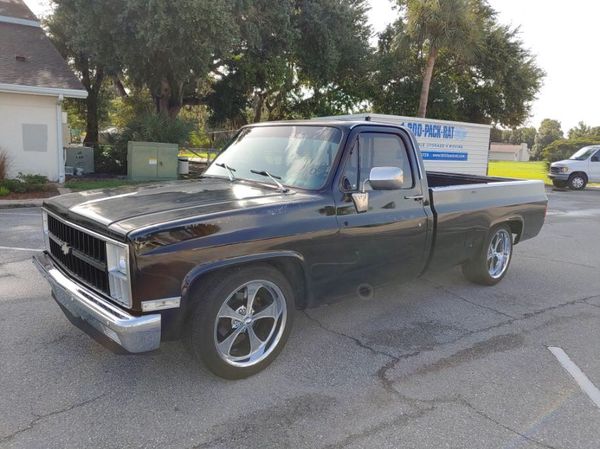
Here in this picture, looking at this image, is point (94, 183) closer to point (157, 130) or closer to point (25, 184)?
point (25, 184)

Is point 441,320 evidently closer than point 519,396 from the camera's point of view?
No

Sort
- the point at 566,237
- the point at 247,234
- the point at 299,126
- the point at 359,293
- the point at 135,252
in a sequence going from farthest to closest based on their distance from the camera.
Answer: the point at 566,237, the point at 299,126, the point at 359,293, the point at 247,234, the point at 135,252

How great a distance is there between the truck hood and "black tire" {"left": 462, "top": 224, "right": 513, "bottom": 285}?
284cm

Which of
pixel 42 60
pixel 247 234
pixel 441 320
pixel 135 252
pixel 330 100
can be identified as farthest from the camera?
Result: pixel 330 100

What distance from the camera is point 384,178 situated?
12.4 feet

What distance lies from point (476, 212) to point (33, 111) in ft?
45.9

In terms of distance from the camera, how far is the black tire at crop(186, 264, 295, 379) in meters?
3.06

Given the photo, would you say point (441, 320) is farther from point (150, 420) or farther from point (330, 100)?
point (330, 100)

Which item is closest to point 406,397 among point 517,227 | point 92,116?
point 517,227

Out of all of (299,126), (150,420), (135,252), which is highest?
(299,126)

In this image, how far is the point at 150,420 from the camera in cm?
286

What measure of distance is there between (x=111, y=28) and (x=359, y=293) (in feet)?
53.4

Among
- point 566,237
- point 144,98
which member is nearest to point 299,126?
point 566,237

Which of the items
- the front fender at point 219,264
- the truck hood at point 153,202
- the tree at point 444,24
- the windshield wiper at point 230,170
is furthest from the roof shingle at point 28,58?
the tree at point 444,24
